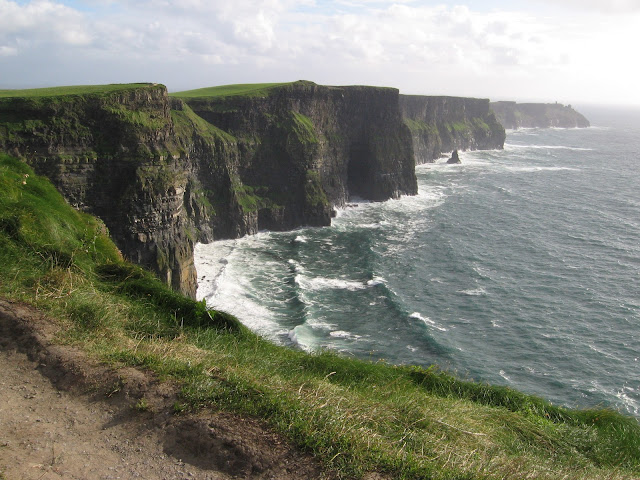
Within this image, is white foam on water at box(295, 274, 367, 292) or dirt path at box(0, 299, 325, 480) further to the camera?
white foam on water at box(295, 274, 367, 292)

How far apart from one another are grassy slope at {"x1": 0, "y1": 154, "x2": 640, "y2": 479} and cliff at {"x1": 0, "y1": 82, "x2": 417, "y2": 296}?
2106 centimetres

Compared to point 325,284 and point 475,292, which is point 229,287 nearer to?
point 325,284

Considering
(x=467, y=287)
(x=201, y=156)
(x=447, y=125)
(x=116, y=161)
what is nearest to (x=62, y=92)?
(x=116, y=161)

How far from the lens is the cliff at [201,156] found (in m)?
38.7

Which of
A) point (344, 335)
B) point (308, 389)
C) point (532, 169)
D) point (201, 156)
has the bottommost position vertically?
point (344, 335)

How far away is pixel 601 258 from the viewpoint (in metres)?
57.5

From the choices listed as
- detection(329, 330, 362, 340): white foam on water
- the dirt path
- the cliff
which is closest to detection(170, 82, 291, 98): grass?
the cliff

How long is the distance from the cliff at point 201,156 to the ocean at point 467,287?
14.1 feet

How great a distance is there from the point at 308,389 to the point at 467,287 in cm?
4119

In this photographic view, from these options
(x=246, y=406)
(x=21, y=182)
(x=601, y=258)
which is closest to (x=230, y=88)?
→ (x=601, y=258)

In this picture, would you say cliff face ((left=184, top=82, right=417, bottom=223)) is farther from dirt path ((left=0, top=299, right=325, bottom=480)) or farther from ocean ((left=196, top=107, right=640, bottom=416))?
dirt path ((left=0, top=299, right=325, bottom=480))

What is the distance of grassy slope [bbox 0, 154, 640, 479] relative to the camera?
891cm

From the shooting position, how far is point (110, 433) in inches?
334

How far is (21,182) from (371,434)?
19778 mm
